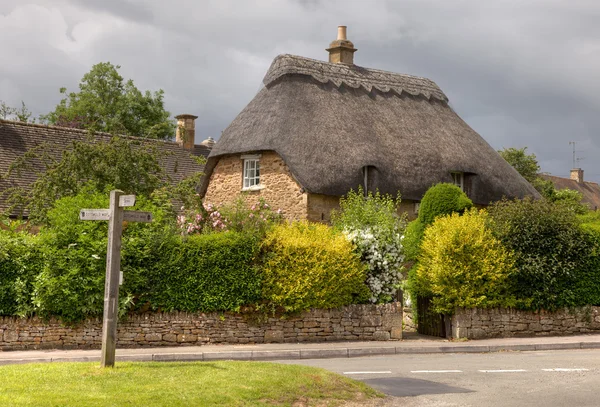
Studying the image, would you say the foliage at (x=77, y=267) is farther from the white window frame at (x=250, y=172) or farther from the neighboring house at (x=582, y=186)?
the neighboring house at (x=582, y=186)

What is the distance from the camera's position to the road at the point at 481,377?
10.5 m

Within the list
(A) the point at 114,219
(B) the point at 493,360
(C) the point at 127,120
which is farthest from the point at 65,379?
(C) the point at 127,120

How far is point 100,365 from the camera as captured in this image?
1131cm

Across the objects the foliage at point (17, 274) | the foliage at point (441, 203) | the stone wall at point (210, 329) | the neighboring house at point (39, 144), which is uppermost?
the neighboring house at point (39, 144)

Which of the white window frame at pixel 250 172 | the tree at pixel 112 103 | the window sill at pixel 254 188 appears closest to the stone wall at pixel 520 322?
the window sill at pixel 254 188

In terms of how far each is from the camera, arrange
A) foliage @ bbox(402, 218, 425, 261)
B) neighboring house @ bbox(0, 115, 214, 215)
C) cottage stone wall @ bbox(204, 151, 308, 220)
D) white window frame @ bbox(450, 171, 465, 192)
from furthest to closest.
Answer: white window frame @ bbox(450, 171, 465, 192)
neighboring house @ bbox(0, 115, 214, 215)
cottage stone wall @ bbox(204, 151, 308, 220)
foliage @ bbox(402, 218, 425, 261)

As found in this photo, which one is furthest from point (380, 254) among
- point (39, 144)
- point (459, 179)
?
point (39, 144)

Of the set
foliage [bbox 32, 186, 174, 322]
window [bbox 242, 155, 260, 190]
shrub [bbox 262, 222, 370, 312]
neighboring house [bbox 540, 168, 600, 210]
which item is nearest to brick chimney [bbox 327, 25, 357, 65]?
window [bbox 242, 155, 260, 190]

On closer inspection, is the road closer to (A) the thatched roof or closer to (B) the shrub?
(B) the shrub

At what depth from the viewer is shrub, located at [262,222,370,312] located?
1842 centimetres

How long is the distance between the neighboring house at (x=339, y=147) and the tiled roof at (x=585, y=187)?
33.9 meters

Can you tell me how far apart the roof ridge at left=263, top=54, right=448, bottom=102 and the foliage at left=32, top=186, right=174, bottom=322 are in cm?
1341

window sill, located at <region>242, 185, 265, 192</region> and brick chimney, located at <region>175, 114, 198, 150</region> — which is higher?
brick chimney, located at <region>175, 114, 198, 150</region>

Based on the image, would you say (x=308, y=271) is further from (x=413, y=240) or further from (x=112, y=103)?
(x=112, y=103)
